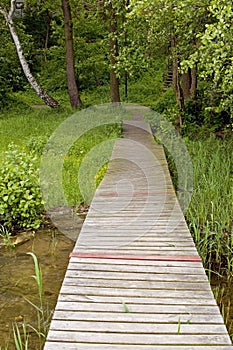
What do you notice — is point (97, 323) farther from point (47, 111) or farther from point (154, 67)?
point (154, 67)

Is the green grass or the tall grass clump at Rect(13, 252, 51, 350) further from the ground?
the tall grass clump at Rect(13, 252, 51, 350)

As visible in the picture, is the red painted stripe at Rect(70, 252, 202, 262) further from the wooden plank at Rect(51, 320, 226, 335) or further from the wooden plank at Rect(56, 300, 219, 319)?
the wooden plank at Rect(51, 320, 226, 335)

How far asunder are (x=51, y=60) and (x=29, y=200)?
19165 mm

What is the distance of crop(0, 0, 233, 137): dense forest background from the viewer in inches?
229

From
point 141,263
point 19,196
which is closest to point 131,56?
point 19,196

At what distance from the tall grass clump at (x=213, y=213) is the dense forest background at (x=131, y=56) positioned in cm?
97

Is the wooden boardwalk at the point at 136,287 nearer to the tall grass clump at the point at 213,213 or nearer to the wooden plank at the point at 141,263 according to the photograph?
the wooden plank at the point at 141,263

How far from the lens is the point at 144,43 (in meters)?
9.99

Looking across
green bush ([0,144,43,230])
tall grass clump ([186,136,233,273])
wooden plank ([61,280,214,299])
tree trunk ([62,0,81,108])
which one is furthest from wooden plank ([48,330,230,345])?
tree trunk ([62,0,81,108])

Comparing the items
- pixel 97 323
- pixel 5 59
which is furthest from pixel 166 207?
pixel 5 59

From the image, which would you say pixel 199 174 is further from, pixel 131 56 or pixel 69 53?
pixel 69 53

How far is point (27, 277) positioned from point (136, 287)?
1.63 meters

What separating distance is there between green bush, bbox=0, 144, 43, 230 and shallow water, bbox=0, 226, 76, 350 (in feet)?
0.94

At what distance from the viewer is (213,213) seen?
5.38 metres
